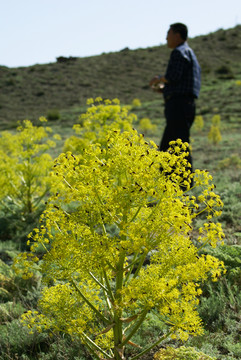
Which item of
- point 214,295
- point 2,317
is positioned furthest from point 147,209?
point 2,317

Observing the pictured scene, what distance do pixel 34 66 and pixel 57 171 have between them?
48528 mm

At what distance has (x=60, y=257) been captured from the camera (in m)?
1.74

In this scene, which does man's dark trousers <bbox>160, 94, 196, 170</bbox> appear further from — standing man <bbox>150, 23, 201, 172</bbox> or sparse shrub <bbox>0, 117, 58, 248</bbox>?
sparse shrub <bbox>0, 117, 58, 248</bbox>

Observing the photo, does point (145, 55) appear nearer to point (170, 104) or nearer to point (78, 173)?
point (170, 104)

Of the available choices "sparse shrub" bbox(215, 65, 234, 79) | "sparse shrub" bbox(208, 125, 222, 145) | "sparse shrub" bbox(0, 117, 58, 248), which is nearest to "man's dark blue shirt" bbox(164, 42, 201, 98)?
"sparse shrub" bbox(0, 117, 58, 248)

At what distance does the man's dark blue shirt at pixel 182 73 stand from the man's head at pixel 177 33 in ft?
0.36

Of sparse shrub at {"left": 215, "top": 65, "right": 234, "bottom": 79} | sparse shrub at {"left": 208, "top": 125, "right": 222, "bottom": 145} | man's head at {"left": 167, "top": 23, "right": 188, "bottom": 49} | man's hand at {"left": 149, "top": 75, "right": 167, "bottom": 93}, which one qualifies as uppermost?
sparse shrub at {"left": 215, "top": 65, "right": 234, "bottom": 79}

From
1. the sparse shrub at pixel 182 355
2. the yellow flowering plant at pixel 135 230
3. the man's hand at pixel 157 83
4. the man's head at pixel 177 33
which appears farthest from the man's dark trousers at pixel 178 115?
the yellow flowering plant at pixel 135 230

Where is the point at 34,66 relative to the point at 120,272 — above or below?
above

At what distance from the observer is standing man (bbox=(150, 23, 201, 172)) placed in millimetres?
5379

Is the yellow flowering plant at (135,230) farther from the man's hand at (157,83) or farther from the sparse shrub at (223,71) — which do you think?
the sparse shrub at (223,71)

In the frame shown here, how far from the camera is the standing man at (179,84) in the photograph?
538 cm

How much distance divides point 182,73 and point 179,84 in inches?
6.9

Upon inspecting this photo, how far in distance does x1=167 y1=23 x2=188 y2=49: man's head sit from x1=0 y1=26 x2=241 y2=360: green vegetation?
5.44 feet
